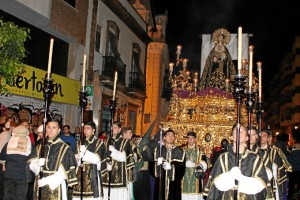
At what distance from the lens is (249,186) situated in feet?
17.8

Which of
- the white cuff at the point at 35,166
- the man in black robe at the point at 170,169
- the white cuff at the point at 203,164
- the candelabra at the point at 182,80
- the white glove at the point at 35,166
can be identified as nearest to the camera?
the white glove at the point at 35,166

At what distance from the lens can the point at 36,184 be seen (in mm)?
6316

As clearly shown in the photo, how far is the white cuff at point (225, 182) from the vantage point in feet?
18.1

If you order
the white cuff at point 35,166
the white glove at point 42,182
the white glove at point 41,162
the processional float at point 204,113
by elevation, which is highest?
the processional float at point 204,113

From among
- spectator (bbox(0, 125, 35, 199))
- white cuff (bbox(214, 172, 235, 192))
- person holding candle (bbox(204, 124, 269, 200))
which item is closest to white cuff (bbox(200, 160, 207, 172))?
spectator (bbox(0, 125, 35, 199))

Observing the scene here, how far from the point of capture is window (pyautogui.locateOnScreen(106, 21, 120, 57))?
22.3 metres

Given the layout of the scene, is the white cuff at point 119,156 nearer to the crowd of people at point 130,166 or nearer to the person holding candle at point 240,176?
the crowd of people at point 130,166

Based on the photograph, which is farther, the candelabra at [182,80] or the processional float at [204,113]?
the candelabra at [182,80]

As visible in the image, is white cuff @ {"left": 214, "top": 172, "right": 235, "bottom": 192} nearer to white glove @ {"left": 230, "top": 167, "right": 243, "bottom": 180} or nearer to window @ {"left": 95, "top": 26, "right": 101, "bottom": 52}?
white glove @ {"left": 230, "top": 167, "right": 243, "bottom": 180}

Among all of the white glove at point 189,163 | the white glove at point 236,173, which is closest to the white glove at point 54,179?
the white glove at point 236,173

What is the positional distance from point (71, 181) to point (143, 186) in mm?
6094

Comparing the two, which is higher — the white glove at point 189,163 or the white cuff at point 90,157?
the white cuff at point 90,157

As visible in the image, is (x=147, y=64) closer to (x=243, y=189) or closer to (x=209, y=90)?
(x=209, y=90)

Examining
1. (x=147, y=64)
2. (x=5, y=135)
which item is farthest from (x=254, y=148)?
(x=147, y=64)
